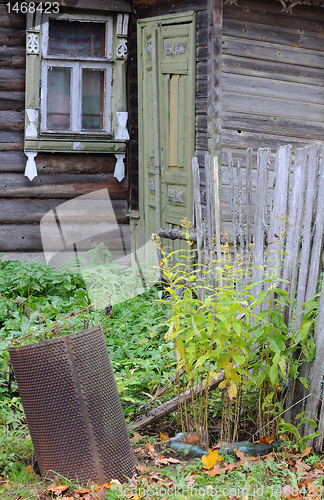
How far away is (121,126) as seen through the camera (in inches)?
286

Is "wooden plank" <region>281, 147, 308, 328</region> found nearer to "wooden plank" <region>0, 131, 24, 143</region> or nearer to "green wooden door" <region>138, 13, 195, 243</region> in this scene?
"green wooden door" <region>138, 13, 195, 243</region>

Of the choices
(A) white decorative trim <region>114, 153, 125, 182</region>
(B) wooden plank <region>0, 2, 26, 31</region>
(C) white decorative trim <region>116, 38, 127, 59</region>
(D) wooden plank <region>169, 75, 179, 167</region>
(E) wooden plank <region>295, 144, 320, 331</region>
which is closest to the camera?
(E) wooden plank <region>295, 144, 320, 331</region>

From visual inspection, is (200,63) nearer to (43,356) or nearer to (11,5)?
(11,5)

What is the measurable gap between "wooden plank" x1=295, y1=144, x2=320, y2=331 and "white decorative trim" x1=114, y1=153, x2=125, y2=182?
4.51 m

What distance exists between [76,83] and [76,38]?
0.60m

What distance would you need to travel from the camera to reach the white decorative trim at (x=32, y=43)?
22.3ft

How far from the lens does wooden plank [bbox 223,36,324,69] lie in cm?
553

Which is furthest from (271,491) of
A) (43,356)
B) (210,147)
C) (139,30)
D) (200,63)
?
(139,30)

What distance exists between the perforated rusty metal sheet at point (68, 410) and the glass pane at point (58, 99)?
4.90m

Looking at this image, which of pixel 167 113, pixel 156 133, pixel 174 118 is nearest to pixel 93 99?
pixel 156 133

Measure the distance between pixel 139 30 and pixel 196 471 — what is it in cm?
558

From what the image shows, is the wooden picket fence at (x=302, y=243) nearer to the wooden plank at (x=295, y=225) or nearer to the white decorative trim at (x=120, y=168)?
the wooden plank at (x=295, y=225)

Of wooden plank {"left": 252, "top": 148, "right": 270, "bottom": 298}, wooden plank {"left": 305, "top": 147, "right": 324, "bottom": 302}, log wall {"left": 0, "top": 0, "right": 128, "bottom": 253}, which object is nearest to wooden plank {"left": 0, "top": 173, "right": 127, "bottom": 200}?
log wall {"left": 0, "top": 0, "right": 128, "bottom": 253}

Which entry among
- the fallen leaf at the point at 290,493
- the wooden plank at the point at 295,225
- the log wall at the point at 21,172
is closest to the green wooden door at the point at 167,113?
the log wall at the point at 21,172
